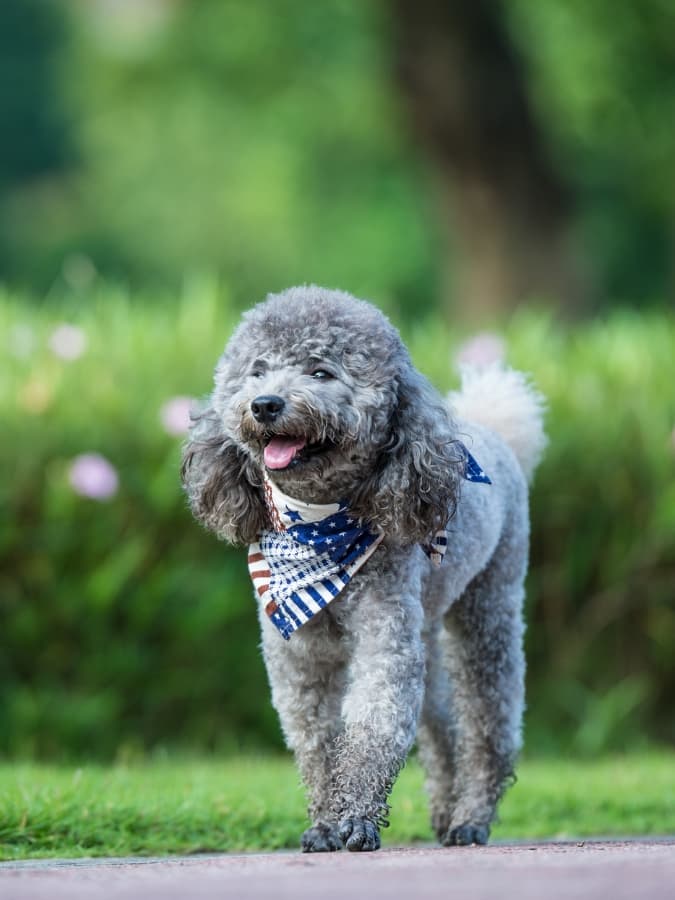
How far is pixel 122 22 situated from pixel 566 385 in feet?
97.5

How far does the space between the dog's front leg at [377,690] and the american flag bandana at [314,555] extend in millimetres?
69

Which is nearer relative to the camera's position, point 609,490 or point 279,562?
point 279,562

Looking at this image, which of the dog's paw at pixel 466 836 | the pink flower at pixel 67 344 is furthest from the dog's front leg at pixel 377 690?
the pink flower at pixel 67 344

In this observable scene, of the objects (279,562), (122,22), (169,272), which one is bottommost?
(279,562)

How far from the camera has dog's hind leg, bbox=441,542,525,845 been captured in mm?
5715

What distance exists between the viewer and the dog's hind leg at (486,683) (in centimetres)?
571

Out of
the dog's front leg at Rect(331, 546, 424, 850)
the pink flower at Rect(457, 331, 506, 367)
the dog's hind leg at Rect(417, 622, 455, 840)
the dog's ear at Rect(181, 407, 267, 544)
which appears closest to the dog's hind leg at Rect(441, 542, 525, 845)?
the dog's hind leg at Rect(417, 622, 455, 840)

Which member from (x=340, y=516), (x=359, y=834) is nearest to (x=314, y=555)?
(x=340, y=516)

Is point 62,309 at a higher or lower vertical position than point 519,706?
higher

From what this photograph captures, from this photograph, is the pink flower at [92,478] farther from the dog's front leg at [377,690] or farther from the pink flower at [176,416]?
the dog's front leg at [377,690]

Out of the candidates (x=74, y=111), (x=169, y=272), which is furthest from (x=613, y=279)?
(x=74, y=111)

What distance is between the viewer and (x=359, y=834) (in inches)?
184

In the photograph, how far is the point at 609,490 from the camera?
29.3ft

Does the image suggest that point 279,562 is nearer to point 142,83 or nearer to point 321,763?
point 321,763
